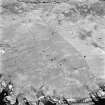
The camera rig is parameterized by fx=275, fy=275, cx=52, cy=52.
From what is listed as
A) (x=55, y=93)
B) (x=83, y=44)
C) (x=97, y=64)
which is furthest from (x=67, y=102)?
(x=83, y=44)

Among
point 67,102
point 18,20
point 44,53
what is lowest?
point 67,102

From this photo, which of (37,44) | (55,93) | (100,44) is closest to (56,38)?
(37,44)

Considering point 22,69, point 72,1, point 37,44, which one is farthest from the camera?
point 72,1

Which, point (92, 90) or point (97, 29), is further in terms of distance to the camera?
point (97, 29)

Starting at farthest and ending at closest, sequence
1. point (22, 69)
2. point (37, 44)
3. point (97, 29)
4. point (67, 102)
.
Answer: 1. point (97, 29)
2. point (37, 44)
3. point (22, 69)
4. point (67, 102)

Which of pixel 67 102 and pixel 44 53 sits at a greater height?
pixel 44 53

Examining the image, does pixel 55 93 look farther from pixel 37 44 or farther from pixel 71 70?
pixel 37 44
